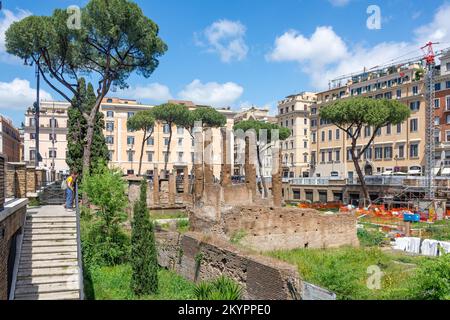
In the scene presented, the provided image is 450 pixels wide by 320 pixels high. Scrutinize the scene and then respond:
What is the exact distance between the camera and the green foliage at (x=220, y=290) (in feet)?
34.2

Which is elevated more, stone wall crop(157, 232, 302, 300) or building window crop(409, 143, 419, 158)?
building window crop(409, 143, 419, 158)

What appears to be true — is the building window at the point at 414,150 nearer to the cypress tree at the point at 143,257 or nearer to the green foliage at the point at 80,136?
the green foliage at the point at 80,136

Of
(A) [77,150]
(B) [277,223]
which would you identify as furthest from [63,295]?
(A) [77,150]

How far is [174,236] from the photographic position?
1556 centimetres

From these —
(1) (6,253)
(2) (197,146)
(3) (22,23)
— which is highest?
(3) (22,23)

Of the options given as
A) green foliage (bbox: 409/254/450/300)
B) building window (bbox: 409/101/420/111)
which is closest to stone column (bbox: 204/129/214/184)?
green foliage (bbox: 409/254/450/300)

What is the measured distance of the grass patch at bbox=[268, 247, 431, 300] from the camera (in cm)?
879

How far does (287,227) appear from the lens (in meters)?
17.8

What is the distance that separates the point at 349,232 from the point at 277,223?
4.30m

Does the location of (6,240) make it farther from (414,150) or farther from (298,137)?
(298,137)

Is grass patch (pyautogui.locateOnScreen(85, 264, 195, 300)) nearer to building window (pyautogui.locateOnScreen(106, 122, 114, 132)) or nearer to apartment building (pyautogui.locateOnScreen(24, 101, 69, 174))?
building window (pyautogui.locateOnScreen(106, 122, 114, 132))

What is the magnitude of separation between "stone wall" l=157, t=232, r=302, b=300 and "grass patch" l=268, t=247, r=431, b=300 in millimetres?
825

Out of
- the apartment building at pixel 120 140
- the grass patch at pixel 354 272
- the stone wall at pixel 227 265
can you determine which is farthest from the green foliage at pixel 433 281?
the apartment building at pixel 120 140
